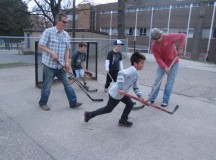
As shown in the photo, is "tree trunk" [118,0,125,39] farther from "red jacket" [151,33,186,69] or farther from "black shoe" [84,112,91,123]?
"black shoe" [84,112,91,123]

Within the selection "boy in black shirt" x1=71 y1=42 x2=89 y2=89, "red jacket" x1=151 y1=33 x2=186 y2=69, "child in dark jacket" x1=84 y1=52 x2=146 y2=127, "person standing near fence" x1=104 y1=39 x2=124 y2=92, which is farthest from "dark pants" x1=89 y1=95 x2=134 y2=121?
"boy in black shirt" x1=71 y1=42 x2=89 y2=89

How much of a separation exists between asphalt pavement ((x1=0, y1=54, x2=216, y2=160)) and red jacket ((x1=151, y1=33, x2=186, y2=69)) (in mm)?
1109

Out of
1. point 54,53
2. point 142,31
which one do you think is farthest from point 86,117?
point 142,31

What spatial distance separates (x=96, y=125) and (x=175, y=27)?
37.1 meters

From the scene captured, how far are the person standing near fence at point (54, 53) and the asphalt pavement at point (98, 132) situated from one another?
45cm

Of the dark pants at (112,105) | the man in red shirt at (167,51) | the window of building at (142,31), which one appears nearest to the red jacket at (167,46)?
the man in red shirt at (167,51)

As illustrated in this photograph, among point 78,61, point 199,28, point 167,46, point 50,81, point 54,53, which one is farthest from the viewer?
point 199,28

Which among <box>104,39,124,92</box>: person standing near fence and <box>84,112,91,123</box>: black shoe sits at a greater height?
<box>104,39,124,92</box>: person standing near fence

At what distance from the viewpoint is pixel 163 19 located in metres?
39.9

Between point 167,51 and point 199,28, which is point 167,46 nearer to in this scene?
point 167,51

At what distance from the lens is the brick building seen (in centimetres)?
3388

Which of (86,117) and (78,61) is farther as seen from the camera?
(78,61)

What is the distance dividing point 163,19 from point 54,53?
38.0 m

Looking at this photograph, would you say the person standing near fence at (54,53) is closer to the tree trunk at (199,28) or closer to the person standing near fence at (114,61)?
the person standing near fence at (114,61)
